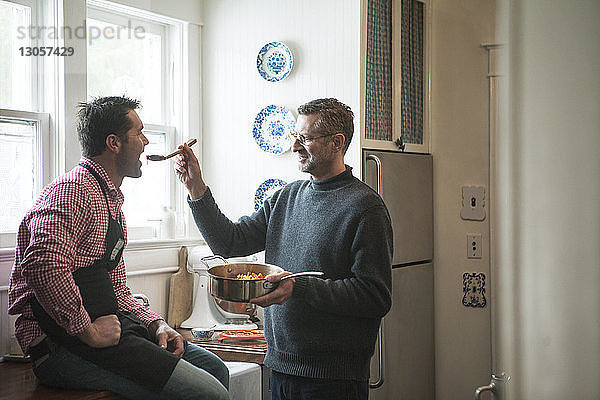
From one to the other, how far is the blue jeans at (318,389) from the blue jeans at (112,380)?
0.20 metres

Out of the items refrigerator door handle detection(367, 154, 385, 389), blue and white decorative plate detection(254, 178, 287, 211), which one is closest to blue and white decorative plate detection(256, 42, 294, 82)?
blue and white decorative plate detection(254, 178, 287, 211)

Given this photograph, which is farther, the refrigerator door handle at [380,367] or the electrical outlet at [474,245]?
the electrical outlet at [474,245]

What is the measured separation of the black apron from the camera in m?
1.92

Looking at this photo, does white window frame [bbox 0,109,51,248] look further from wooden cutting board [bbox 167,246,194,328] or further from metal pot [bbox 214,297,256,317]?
metal pot [bbox 214,297,256,317]

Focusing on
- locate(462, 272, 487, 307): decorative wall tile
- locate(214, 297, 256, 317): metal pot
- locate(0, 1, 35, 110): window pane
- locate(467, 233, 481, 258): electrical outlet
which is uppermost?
Result: locate(0, 1, 35, 110): window pane

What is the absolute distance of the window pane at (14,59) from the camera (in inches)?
108

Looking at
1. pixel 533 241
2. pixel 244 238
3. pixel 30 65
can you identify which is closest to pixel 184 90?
pixel 30 65

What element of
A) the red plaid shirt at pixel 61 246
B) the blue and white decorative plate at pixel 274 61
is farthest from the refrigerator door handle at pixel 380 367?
the red plaid shirt at pixel 61 246

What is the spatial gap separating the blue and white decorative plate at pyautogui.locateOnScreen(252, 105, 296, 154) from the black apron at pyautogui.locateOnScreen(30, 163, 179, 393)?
136cm

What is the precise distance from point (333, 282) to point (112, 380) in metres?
0.75

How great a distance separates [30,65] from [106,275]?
127 cm

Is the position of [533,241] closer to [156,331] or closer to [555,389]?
[555,389]

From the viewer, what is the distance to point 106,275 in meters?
2.04

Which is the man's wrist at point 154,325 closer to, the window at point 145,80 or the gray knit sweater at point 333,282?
the gray knit sweater at point 333,282
